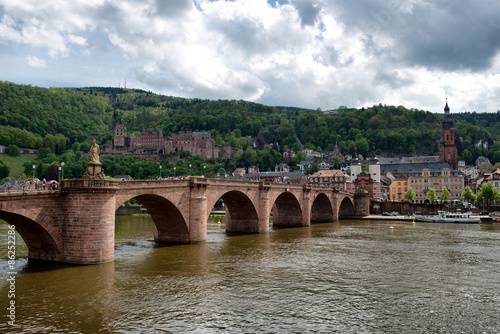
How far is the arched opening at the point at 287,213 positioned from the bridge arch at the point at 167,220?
1038 inches

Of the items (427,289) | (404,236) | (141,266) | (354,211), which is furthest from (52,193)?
(354,211)

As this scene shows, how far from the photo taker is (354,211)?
89000 millimetres

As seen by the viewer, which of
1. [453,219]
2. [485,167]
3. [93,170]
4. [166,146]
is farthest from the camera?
[166,146]

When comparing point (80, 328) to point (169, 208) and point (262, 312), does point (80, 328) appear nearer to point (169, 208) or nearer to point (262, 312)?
point (262, 312)

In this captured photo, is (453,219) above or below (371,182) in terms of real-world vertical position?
below

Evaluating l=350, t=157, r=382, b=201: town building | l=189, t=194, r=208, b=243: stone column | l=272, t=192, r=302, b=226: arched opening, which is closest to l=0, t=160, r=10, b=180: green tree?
l=272, t=192, r=302, b=226: arched opening

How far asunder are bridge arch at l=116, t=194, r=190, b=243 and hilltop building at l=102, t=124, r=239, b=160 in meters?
142

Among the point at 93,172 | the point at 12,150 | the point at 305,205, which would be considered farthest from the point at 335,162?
the point at 93,172

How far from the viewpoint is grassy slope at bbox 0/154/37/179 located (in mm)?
137875

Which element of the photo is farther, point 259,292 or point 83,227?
point 83,227

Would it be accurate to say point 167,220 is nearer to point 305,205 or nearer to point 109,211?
point 109,211

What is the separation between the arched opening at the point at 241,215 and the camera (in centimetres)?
5028

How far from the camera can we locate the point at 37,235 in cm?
2702

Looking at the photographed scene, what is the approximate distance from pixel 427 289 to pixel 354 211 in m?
67.0
